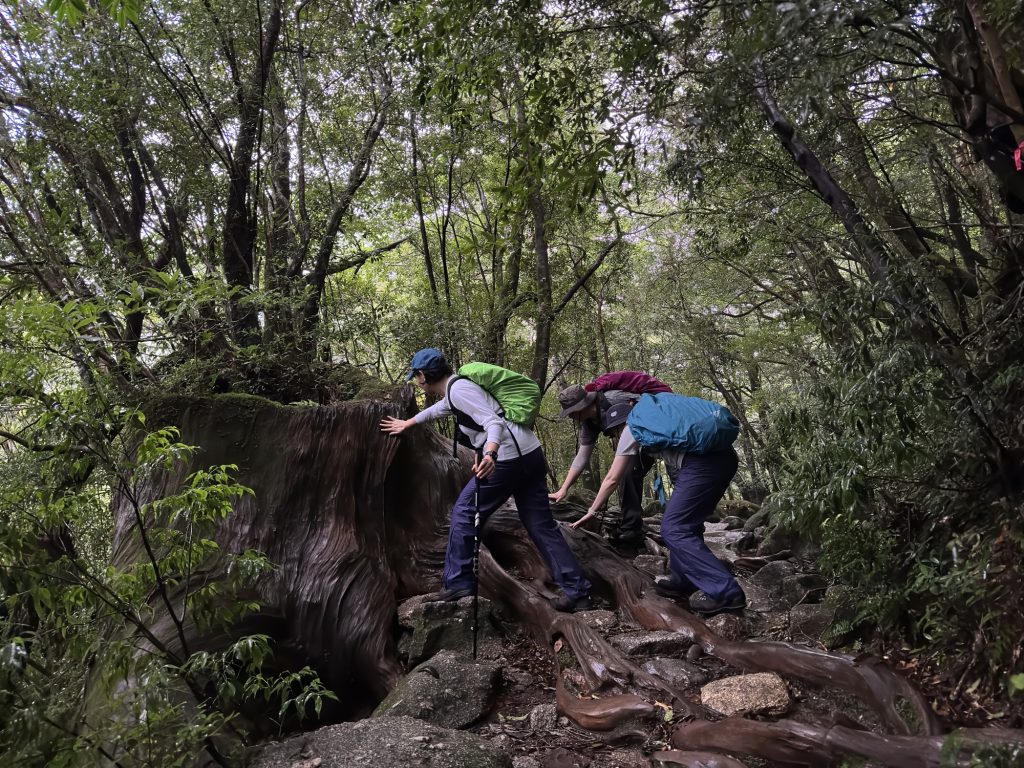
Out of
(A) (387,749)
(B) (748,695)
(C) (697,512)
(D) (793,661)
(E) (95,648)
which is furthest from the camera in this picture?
(C) (697,512)

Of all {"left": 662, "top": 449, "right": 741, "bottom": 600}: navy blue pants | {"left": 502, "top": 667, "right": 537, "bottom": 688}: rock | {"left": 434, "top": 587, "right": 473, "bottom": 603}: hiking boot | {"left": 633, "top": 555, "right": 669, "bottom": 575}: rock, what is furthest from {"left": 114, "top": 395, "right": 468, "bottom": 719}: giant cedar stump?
{"left": 662, "top": 449, "right": 741, "bottom": 600}: navy blue pants

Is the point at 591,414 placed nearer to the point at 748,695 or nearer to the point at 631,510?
the point at 631,510

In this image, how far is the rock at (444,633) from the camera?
16.4ft

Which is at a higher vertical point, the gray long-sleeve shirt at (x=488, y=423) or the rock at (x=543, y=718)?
the gray long-sleeve shirt at (x=488, y=423)

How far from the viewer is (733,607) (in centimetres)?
462

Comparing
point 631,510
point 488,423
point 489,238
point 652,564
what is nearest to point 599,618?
point 488,423

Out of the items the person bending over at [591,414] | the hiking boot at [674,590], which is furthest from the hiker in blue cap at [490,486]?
the hiking boot at [674,590]

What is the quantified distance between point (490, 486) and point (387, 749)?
236 centimetres

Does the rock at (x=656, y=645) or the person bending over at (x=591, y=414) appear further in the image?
Answer: the person bending over at (x=591, y=414)

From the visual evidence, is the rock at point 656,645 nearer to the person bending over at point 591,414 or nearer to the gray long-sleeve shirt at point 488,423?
the person bending over at point 591,414

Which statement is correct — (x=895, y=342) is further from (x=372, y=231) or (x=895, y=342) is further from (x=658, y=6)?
(x=372, y=231)

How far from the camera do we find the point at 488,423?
4.96m

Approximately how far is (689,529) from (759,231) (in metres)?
5.43

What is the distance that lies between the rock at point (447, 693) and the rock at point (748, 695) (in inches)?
57.0
